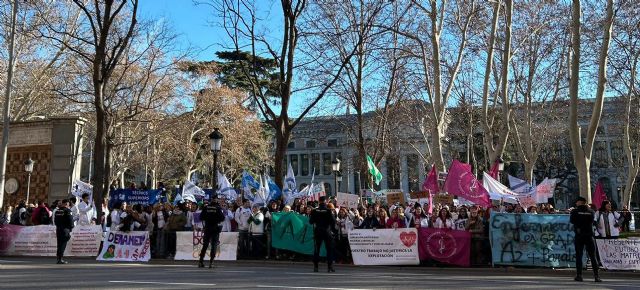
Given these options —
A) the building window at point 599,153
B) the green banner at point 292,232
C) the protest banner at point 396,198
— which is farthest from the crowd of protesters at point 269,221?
the building window at point 599,153

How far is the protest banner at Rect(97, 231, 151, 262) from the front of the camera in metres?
16.2

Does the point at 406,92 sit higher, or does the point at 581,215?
the point at 406,92

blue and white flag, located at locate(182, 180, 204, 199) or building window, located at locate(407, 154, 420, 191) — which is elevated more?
building window, located at locate(407, 154, 420, 191)

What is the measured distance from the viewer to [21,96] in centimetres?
3450

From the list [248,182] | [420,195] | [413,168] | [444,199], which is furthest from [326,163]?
[444,199]

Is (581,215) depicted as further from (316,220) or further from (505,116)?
(505,116)

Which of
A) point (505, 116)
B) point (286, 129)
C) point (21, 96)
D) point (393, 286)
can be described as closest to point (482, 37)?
point (505, 116)

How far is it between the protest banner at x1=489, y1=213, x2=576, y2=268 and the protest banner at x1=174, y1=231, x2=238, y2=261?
6.83 meters

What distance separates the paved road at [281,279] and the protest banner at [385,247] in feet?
1.67

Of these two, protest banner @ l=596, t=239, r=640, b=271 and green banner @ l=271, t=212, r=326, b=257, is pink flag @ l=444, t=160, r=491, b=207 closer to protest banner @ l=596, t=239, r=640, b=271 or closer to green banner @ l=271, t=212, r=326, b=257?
protest banner @ l=596, t=239, r=640, b=271

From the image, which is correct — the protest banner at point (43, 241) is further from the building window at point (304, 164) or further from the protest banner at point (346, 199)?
the building window at point (304, 164)

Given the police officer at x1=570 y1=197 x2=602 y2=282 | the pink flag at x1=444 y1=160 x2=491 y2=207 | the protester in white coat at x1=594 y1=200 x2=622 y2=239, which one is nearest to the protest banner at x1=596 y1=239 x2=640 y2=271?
the protester in white coat at x1=594 y1=200 x2=622 y2=239

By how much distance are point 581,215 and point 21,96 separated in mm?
32472

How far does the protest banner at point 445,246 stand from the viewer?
1447cm
